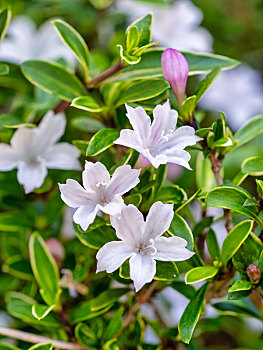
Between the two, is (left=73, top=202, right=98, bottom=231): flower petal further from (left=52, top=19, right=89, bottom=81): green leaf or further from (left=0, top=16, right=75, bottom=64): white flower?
(left=0, top=16, right=75, bottom=64): white flower

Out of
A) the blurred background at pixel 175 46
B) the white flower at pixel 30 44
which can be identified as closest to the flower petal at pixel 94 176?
the blurred background at pixel 175 46

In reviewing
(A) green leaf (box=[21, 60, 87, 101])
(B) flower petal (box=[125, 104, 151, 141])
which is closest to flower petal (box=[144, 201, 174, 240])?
(B) flower petal (box=[125, 104, 151, 141])

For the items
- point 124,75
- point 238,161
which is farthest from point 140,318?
point 238,161

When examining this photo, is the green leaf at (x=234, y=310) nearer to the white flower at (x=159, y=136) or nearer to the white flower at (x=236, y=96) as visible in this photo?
the white flower at (x=159, y=136)

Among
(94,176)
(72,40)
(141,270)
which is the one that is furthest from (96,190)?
(72,40)

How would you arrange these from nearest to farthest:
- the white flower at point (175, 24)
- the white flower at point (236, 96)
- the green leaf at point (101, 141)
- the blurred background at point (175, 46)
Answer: the green leaf at point (101, 141), the blurred background at point (175, 46), the white flower at point (175, 24), the white flower at point (236, 96)

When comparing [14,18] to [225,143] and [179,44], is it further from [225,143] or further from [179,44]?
[225,143]

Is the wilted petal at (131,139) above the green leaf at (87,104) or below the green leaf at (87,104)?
above
